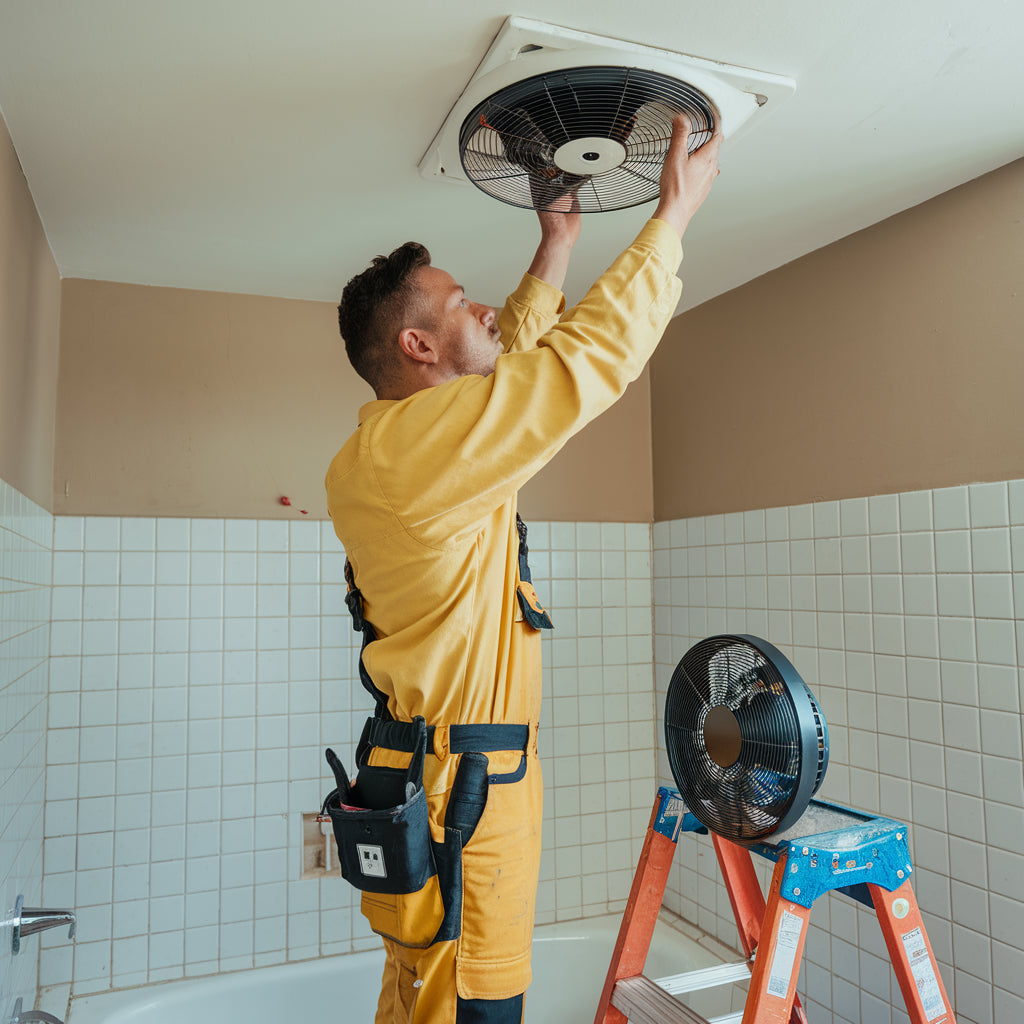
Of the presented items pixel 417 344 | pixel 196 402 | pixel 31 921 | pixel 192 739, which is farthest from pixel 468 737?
pixel 196 402

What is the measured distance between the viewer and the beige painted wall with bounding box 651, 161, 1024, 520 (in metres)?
1.81

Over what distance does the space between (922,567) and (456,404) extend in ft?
4.09

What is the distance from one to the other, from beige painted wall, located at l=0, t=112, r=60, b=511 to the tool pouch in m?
0.99

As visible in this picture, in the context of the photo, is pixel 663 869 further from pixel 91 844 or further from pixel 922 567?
pixel 91 844

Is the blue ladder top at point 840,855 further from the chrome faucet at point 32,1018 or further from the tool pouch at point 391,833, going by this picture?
the chrome faucet at point 32,1018

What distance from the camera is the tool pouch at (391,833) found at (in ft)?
4.44

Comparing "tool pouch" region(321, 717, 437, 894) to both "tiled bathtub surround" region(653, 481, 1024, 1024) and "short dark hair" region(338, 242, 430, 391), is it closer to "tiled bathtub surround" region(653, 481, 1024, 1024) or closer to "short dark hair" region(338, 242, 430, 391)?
"short dark hair" region(338, 242, 430, 391)

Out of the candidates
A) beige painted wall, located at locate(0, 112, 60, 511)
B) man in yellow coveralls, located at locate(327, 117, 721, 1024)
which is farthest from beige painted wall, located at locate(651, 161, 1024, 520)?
beige painted wall, located at locate(0, 112, 60, 511)

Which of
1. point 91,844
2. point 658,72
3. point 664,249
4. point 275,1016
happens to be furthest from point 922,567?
point 91,844

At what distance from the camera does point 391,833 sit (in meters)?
1.35

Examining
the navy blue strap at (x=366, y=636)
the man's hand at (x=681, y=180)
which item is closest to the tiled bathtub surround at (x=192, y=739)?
the navy blue strap at (x=366, y=636)

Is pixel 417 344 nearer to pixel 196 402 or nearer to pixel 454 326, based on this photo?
pixel 454 326

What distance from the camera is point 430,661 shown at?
1459mm

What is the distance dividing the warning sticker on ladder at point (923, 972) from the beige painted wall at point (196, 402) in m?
1.88
